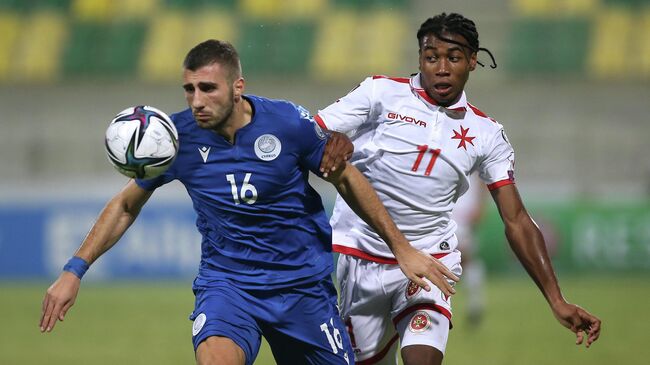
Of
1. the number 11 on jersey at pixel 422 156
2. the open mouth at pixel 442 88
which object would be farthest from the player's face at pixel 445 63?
the number 11 on jersey at pixel 422 156

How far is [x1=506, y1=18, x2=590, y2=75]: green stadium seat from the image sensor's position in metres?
21.7

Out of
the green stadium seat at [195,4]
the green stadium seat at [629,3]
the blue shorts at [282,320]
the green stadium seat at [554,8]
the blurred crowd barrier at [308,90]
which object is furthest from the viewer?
the green stadium seat at [195,4]

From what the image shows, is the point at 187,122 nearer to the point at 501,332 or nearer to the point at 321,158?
the point at 321,158

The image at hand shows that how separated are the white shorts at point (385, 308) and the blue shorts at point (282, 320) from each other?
478 mm

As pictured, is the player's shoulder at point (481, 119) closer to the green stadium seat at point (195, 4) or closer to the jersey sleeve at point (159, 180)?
the jersey sleeve at point (159, 180)

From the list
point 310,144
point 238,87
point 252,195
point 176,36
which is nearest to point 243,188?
point 252,195

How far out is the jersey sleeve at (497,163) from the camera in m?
5.98

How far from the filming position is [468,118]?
6.10 m

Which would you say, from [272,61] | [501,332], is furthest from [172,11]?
[501,332]

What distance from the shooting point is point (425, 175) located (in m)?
6.06

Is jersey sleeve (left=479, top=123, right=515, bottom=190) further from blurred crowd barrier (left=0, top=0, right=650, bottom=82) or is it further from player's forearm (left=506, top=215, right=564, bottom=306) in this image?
blurred crowd barrier (left=0, top=0, right=650, bottom=82)

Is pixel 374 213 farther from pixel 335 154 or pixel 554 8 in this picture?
pixel 554 8

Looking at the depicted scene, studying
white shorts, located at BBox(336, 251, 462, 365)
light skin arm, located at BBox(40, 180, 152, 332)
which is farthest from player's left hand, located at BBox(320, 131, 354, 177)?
white shorts, located at BBox(336, 251, 462, 365)

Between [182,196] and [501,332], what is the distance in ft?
23.4
